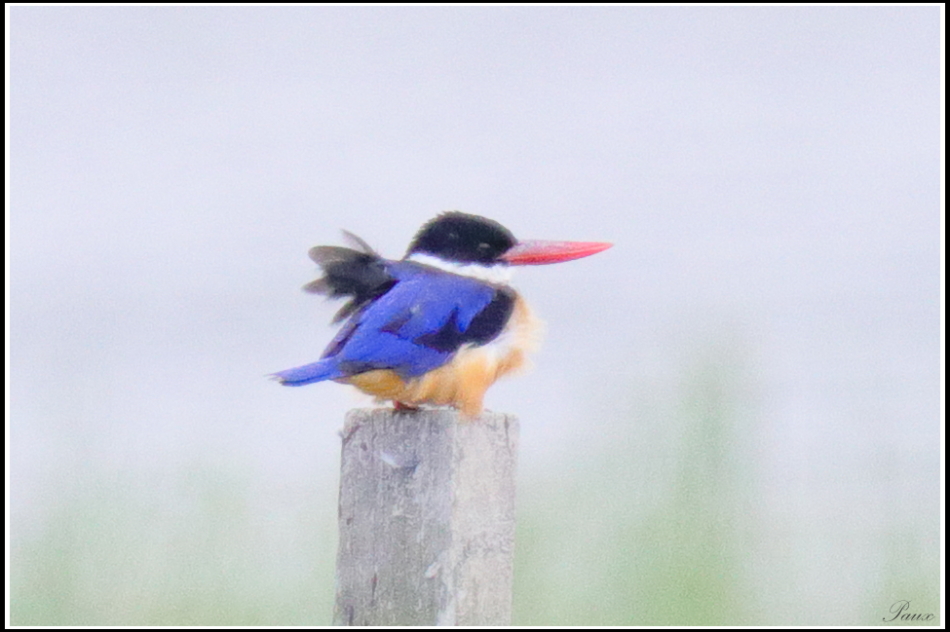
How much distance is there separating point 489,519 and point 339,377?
2.72 ft

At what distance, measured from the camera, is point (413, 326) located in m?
3.38

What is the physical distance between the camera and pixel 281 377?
311 centimetres

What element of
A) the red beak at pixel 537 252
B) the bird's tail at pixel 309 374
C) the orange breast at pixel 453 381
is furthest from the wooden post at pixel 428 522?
the red beak at pixel 537 252

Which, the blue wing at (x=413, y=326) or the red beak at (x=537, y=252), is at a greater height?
the red beak at (x=537, y=252)

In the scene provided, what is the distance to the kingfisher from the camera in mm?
3299

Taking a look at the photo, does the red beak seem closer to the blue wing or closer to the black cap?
the black cap

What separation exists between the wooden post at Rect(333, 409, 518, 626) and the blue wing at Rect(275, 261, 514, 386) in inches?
22.1

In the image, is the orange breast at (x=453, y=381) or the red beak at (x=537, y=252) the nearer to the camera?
the orange breast at (x=453, y=381)

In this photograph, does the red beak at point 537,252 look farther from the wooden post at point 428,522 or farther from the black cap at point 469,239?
the wooden post at point 428,522

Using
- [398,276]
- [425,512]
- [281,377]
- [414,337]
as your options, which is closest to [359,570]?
[425,512]

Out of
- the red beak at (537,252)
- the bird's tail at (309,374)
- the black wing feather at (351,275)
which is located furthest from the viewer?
the red beak at (537,252)

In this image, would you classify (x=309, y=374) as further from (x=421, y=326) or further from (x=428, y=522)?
(x=428, y=522)

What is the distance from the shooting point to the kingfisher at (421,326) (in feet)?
10.8

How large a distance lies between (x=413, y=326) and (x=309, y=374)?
1.21 feet
